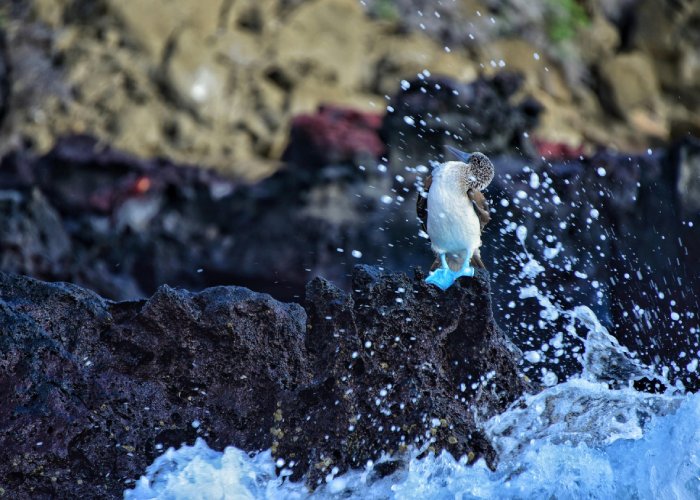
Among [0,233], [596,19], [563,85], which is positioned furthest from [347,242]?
[596,19]

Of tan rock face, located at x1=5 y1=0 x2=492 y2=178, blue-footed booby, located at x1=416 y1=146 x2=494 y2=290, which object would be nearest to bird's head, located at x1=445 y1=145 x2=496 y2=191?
blue-footed booby, located at x1=416 y1=146 x2=494 y2=290

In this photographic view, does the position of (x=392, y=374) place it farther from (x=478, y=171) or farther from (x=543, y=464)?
(x=478, y=171)

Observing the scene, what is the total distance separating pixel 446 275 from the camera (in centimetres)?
232

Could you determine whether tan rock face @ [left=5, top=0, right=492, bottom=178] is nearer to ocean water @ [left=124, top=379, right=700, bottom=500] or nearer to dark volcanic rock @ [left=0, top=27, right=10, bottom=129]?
dark volcanic rock @ [left=0, top=27, right=10, bottom=129]

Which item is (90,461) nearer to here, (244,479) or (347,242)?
(244,479)

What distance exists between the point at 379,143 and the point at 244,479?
4.94m

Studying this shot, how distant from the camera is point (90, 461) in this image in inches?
80.9

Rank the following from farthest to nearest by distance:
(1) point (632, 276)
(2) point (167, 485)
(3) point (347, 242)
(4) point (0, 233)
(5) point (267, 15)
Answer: (5) point (267, 15), (3) point (347, 242), (4) point (0, 233), (1) point (632, 276), (2) point (167, 485)

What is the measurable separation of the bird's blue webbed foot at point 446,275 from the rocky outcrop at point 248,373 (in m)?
0.05

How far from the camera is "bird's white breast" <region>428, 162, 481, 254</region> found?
2.35 meters

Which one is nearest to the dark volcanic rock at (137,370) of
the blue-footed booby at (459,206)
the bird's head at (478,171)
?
the blue-footed booby at (459,206)

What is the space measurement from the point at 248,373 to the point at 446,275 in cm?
58

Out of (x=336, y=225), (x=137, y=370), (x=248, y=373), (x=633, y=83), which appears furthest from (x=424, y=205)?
(x=633, y=83)

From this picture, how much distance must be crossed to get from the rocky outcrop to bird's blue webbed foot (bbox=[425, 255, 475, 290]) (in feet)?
0.16
